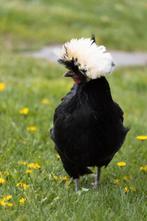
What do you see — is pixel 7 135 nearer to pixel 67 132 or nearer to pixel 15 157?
pixel 15 157

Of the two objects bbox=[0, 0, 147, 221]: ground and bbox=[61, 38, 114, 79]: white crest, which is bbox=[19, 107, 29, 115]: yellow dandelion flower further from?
bbox=[61, 38, 114, 79]: white crest

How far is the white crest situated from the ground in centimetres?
101

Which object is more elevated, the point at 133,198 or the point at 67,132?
the point at 67,132

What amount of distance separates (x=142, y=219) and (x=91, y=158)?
0.66m

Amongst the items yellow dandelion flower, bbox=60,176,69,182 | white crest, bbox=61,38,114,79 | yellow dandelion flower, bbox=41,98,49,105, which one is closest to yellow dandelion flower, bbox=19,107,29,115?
yellow dandelion flower, bbox=41,98,49,105

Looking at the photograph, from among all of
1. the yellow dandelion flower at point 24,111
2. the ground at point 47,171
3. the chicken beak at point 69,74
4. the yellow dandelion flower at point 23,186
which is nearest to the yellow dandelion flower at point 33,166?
the ground at point 47,171

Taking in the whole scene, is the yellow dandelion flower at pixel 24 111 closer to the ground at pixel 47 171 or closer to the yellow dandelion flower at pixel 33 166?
the ground at pixel 47 171

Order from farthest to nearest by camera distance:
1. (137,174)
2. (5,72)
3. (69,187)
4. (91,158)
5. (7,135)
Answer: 1. (5,72)
2. (7,135)
3. (137,174)
4. (69,187)
5. (91,158)

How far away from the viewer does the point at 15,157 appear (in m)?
5.64

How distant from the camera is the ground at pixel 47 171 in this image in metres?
4.22

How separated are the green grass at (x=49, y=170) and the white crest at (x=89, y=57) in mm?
1009

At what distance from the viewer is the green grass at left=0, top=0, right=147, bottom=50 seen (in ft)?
55.7

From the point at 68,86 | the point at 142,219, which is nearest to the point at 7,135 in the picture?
the point at 142,219

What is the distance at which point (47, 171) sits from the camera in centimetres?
536
